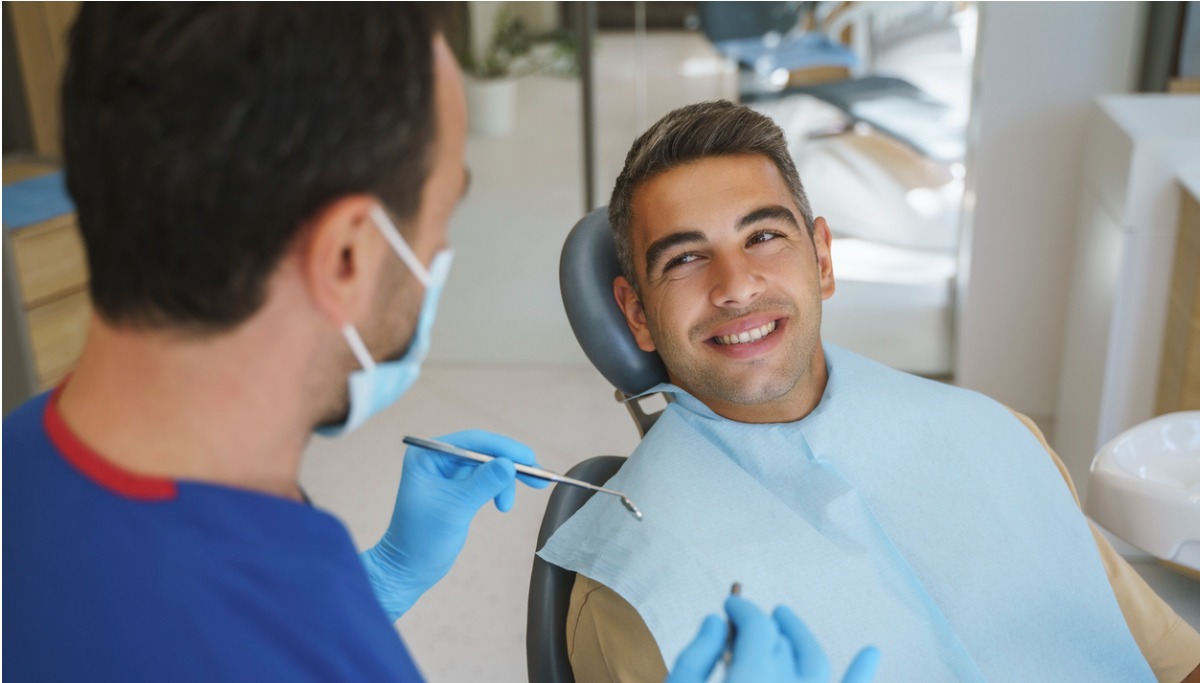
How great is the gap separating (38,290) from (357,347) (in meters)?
2.46

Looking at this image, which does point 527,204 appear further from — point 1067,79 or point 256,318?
point 256,318

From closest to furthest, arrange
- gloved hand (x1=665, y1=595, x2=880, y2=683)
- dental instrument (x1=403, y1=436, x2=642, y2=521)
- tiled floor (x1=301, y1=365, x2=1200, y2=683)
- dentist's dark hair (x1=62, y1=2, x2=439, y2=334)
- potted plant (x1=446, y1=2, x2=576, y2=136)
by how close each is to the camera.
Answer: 1. dentist's dark hair (x1=62, y1=2, x2=439, y2=334)
2. gloved hand (x1=665, y1=595, x2=880, y2=683)
3. dental instrument (x1=403, y1=436, x2=642, y2=521)
4. tiled floor (x1=301, y1=365, x2=1200, y2=683)
5. potted plant (x1=446, y1=2, x2=576, y2=136)

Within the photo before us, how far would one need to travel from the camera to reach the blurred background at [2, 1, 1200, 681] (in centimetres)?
235

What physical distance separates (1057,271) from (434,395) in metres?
1.69

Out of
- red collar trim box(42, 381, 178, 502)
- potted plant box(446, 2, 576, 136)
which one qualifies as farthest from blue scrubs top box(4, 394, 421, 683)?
potted plant box(446, 2, 576, 136)

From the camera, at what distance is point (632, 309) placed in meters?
1.43

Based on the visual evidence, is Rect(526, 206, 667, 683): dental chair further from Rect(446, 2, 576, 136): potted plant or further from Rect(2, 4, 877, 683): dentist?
Rect(446, 2, 576, 136): potted plant

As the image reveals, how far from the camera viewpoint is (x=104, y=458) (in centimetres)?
73

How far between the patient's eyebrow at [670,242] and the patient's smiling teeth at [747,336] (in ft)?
0.41

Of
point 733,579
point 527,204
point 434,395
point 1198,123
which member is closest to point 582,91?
point 527,204

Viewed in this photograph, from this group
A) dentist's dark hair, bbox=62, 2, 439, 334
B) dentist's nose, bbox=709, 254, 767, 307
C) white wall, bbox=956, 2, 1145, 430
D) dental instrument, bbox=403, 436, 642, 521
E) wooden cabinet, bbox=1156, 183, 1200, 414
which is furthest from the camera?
white wall, bbox=956, 2, 1145, 430

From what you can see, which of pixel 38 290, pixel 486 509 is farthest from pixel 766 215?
pixel 38 290

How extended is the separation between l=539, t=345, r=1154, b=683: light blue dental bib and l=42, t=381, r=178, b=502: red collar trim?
1.85 feet

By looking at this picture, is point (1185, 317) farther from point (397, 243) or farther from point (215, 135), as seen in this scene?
point (215, 135)
